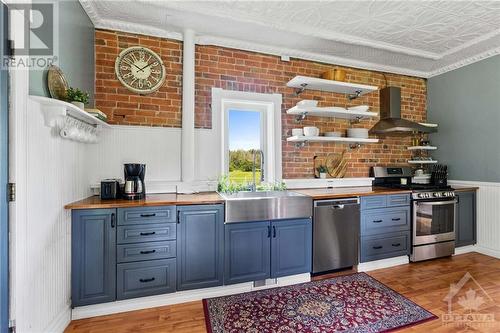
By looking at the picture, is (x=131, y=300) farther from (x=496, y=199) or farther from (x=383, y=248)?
(x=496, y=199)

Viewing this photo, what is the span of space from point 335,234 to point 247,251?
1.04 meters

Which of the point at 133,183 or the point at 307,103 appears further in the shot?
the point at 307,103

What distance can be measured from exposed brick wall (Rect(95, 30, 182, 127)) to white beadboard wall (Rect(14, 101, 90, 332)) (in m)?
0.76

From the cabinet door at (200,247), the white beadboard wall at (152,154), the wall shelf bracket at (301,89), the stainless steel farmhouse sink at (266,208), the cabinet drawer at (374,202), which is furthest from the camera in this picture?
the wall shelf bracket at (301,89)

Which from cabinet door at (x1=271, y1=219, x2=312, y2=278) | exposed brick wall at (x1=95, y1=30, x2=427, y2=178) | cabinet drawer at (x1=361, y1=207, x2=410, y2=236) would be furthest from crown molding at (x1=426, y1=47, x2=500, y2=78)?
cabinet door at (x1=271, y1=219, x2=312, y2=278)

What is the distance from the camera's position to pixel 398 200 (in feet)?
10.2

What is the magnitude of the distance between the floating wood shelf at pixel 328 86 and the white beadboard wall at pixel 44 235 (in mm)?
2535

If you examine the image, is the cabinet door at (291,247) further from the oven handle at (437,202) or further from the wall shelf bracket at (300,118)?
the oven handle at (437,202)

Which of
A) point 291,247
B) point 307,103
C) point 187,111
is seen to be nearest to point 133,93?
point 187,111

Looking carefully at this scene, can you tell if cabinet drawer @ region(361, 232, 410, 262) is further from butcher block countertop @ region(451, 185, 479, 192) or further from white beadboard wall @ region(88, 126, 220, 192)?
white beadboard wall @ region(88, 126, 220, 192)

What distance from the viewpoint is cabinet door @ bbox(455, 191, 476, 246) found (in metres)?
3.48

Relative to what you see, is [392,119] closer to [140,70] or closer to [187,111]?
[187,111]

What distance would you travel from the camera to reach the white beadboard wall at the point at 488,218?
3.38 m

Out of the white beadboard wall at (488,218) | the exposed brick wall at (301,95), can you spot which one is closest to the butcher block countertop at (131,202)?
the exposed brick wall at (301,95)
